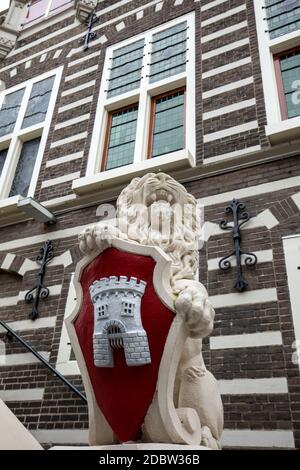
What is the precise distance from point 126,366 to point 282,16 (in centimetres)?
661

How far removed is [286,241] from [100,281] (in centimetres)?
291

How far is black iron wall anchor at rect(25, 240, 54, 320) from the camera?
559cm

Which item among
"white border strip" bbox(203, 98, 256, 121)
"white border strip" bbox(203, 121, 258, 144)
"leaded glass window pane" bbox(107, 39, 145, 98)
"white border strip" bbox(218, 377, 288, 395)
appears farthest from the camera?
"leaded glass window pane" bbox(107, 39, 145, 98)

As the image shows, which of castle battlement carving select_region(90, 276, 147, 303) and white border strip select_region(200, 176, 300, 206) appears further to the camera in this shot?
white border strip select_region(200, 176, 300, 206)

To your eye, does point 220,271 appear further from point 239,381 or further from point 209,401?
point 209,401

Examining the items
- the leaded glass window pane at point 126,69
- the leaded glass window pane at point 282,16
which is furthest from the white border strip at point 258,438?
the leaded glass window pane at point 126,69

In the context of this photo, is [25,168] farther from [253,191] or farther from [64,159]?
[253,191]

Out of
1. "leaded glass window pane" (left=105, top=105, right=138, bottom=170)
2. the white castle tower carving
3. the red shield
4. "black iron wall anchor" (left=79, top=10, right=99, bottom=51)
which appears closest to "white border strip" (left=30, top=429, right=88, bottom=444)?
the red shield

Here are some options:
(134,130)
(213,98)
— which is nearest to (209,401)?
(213,98)

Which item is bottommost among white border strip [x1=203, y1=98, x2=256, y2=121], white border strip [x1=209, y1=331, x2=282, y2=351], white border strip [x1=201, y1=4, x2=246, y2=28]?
white border strip [x1=209, y1=331, x2=282, y2=351]

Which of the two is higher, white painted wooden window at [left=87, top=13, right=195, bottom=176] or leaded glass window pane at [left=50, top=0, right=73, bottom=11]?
leaded glass window pane at [left=50, top=0, right=73, bottom=11]

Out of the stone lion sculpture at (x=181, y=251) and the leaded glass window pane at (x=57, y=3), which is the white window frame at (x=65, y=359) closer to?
the stone lion sculpture at (x=181, y=251)

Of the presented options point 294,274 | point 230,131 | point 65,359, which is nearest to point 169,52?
point 230,131

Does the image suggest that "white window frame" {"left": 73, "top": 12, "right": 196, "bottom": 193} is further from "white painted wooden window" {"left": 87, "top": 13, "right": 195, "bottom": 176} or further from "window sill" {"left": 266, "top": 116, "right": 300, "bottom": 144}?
"window sill" {"left": 266, "top": 116, "right": 300, "bottom": 144}
